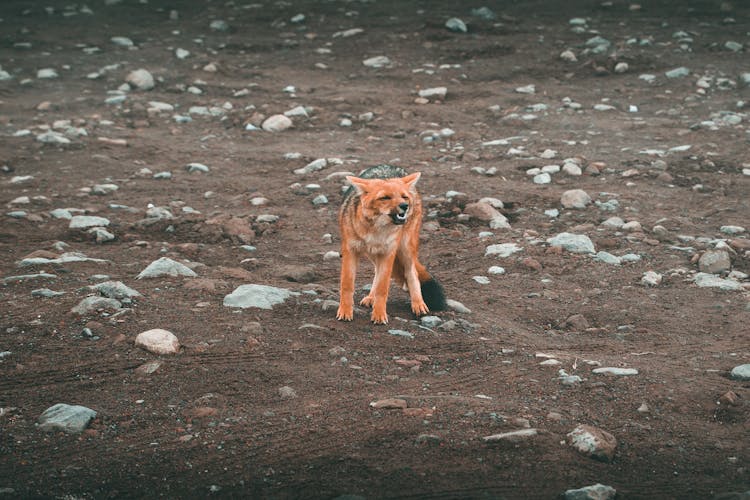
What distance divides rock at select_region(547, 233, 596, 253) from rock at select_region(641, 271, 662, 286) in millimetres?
630

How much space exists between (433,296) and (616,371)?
1599 mm

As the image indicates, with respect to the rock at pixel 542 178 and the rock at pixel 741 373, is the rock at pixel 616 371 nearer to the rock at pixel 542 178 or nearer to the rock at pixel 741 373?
the rock at pixel 741 373

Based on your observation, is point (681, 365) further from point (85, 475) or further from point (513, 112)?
point (513, 112)

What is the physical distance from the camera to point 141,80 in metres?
12.7

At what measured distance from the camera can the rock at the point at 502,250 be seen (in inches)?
287

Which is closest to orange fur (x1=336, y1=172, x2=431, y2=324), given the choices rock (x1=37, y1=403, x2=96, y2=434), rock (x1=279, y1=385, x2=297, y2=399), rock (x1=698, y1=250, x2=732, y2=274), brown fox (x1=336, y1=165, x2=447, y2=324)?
brown fox (x1=336, y1=165, x2=447, y2=324)

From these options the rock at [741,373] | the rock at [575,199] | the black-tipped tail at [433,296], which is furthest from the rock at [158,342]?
the rock at [575,199]

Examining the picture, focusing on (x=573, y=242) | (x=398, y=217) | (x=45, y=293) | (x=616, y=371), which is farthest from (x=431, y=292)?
(x=45, y=293)

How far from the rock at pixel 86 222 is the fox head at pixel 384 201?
3.20 metres

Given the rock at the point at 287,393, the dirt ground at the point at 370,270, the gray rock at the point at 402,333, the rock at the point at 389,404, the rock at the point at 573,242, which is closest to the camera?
the dirt ground at the point at 370,270

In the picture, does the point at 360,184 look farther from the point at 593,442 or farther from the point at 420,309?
the point at 593,442

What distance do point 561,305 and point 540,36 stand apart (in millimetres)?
8961

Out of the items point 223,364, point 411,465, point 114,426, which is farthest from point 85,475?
point 411,465

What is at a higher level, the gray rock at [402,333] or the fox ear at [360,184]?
the fox ear at [360,184]
